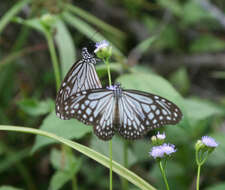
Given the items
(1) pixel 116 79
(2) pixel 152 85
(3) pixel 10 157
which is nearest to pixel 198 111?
(2) pixel 152 85

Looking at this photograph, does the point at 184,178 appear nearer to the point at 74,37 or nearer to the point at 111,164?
the point at 111,164

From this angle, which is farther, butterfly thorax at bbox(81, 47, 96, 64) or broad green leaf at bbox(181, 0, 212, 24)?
broad green leaf at bbox(181, 0, 212, 24)

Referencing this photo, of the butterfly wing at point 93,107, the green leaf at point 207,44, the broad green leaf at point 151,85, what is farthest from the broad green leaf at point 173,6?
the butterfly wing at point 93,107

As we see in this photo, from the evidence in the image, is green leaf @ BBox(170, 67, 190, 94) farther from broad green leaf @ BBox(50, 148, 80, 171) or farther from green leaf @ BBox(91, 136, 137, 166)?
broad green leaf @ BBox(50, 148, 80, 171)

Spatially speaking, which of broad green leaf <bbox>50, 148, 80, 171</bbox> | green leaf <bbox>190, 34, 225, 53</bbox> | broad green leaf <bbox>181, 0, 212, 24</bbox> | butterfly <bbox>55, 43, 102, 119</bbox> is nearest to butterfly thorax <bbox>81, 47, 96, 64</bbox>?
butterfly <bbox>55, 43, 102, 119</bbox>

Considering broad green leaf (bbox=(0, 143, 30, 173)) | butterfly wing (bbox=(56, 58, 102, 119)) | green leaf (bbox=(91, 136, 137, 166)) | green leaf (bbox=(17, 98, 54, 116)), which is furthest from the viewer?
broad green leaf (bbox=(0, 143, 30, 173))

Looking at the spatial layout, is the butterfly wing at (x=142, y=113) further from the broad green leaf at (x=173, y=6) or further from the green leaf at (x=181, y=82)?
the broad green leaf at (x=173, y=6)

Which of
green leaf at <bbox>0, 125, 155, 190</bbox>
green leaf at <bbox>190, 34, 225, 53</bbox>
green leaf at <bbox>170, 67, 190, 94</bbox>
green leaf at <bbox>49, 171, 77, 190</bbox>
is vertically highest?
green leaf at <bbox>190, 34, 225, 53</bbox>
